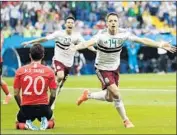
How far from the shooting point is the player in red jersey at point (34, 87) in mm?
12117

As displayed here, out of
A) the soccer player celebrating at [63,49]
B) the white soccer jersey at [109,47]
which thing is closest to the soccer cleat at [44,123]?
the white soccer jersey at [109,47]

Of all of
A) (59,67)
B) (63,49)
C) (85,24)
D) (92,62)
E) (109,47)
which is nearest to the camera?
(109,47)

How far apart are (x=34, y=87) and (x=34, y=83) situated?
0.27ft

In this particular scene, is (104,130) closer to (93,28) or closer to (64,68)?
(64,68)

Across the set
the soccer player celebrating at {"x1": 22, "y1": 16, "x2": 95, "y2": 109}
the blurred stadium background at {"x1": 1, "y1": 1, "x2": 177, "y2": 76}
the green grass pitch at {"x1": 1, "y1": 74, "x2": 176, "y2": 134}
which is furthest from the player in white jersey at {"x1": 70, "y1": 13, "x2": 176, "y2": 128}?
the blurred stadium background at {"x1": 1, "y1": 1, "x2": 177, "y2": 76}

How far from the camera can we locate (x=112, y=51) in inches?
552

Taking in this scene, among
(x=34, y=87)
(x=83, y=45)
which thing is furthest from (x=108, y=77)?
(x=34, y=87)

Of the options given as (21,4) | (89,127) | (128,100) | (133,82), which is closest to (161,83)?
(133,82)

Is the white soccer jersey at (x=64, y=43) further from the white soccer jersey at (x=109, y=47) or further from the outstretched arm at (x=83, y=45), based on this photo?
the outstretched arm at (x=83, y=45)

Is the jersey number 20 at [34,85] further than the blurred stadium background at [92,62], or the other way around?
the blurred stadium background at [92,62]

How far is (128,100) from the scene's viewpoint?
66.7 ft

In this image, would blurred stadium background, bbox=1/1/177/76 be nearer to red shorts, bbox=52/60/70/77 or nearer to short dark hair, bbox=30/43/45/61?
red shorts, bbox=52/60/70/77

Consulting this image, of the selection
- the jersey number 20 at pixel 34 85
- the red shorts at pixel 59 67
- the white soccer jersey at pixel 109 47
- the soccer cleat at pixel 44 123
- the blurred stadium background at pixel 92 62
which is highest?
the white soccer jersey at pixel 109 47

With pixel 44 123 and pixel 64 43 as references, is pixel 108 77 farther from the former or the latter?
pixel 64 43
